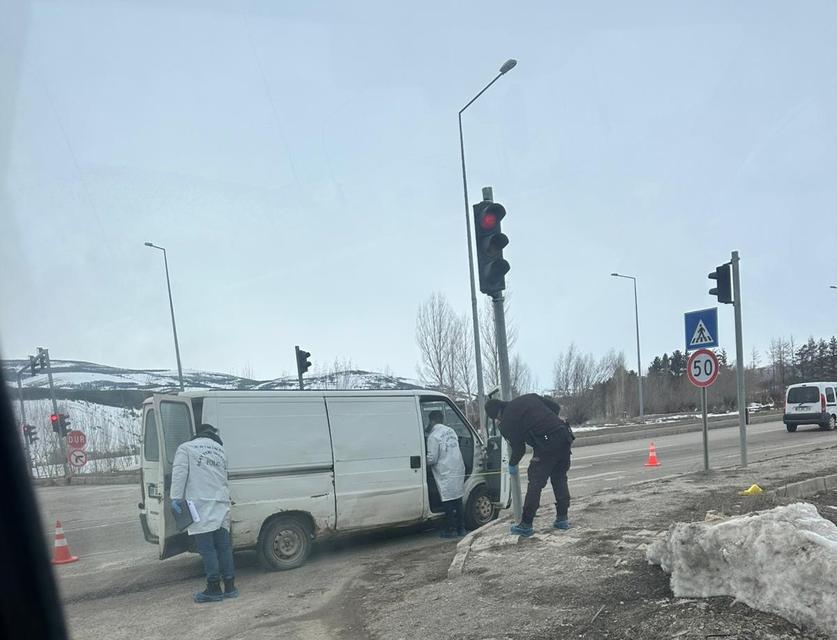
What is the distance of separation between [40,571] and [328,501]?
9.73 feet

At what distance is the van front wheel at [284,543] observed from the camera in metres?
7.46

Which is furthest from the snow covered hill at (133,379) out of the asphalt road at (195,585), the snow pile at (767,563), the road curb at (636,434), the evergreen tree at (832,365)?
the evergreen tree at (832,365)

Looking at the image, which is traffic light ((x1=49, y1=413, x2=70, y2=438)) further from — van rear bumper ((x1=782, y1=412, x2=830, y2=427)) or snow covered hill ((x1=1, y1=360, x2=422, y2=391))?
van rear bumper ((x1=782, y1=412, x2=830, y2=427))

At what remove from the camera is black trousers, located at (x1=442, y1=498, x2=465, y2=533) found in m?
8.72

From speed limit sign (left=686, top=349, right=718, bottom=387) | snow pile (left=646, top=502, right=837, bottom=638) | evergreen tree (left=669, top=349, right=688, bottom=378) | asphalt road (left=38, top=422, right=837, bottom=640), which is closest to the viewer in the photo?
snow pile (left=646, top=502, right=837, bottom=638)

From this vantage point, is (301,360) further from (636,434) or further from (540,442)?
(636,434)

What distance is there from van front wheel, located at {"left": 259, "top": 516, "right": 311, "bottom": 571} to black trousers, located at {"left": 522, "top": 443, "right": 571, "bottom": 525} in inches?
96.3

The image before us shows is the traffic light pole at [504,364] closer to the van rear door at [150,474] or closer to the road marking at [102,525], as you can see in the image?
the van rear door at [150,474]

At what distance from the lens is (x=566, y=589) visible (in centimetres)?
535

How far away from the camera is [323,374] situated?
42.4 m

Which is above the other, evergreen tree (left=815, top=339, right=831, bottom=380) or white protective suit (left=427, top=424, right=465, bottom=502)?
white protective suit (left=427, top=424, right=465, bottom=502)

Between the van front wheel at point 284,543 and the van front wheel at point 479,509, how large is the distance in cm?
223

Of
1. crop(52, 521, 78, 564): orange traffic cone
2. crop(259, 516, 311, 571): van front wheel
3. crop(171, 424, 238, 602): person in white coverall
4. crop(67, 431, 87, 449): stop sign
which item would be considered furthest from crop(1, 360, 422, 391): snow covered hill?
crop(171, 424, 238, 602): person in white coverall

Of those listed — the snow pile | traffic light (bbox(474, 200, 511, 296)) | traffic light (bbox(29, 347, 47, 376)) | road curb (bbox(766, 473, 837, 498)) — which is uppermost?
traffic light (bbox(474, 200, 511, 296))
